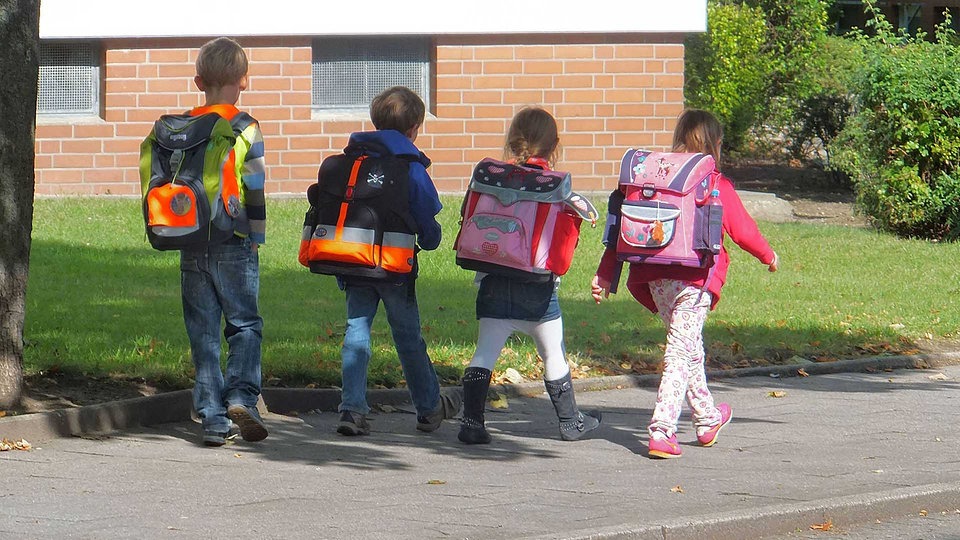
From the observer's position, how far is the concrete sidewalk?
5.53 m

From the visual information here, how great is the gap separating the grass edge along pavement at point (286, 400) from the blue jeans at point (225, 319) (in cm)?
50

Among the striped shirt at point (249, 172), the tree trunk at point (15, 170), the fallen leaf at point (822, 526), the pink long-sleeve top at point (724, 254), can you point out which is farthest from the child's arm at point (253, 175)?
the fallen leaf at point (822, 526)

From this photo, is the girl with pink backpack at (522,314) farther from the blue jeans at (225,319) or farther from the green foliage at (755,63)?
the green foliage at (755,63)

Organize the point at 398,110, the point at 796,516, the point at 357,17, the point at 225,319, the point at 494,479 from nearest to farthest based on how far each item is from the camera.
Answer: the point at 796,516, the point at 494,479, the point at 225,319, the point at 398,110, the point at 357,17

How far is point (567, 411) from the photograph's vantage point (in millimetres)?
7246

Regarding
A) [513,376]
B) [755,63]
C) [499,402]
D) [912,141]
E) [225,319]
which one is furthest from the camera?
[755,63]

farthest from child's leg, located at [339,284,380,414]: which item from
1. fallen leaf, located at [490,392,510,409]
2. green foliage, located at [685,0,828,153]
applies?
green foliage, located at [685,0,828,153]

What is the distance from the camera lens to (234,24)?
17.8 m

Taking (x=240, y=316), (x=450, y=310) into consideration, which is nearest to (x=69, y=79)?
(x=450, y=310)

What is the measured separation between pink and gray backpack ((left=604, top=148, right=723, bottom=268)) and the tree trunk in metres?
2.94

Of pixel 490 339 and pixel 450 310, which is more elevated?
pixel 490 339

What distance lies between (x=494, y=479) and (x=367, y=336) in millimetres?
1247

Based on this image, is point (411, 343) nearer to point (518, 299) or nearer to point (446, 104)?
point (518, 299)

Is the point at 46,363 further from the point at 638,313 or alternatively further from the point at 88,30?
the point at 88,30
